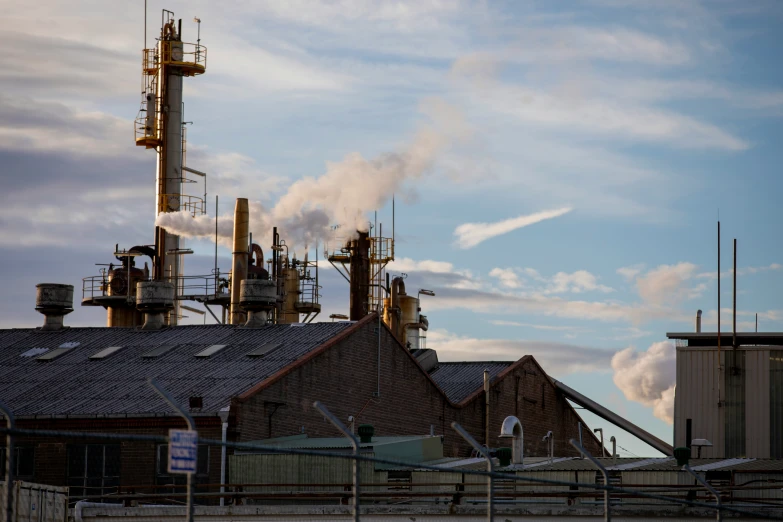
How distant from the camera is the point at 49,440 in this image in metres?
38.3

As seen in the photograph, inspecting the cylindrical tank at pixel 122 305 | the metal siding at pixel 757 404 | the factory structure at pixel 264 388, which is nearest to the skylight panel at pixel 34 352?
the factory structure at pixel 264 388

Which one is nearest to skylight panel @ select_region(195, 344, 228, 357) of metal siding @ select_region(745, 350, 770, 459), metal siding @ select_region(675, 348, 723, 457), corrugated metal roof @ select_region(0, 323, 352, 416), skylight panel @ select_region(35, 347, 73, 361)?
corrugated metal roof @ select_region(0, 323, 352, 416)

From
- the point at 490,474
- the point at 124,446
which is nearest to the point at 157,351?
the point at 124,446

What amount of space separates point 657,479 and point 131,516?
12.9 meters

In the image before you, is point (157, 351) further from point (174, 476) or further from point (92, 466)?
point (174, 476)

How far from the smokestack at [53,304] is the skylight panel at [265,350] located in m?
10.4

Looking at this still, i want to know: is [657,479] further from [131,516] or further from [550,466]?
[131,516]

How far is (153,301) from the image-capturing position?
4634 cm

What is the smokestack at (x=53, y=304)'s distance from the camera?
48.3 meters

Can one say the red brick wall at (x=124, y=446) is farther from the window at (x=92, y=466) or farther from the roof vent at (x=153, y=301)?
the roof vent at (x=153, y=301)

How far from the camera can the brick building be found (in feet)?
121

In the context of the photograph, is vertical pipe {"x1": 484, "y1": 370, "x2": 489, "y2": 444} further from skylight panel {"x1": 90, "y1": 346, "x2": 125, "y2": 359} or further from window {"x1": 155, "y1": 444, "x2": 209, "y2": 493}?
window {"x1": 155, "y1": 444, "x2": 209, "y2": 493}

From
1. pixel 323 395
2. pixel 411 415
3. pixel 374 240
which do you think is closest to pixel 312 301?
pixel 374 240

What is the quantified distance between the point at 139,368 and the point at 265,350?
4.12 metres
